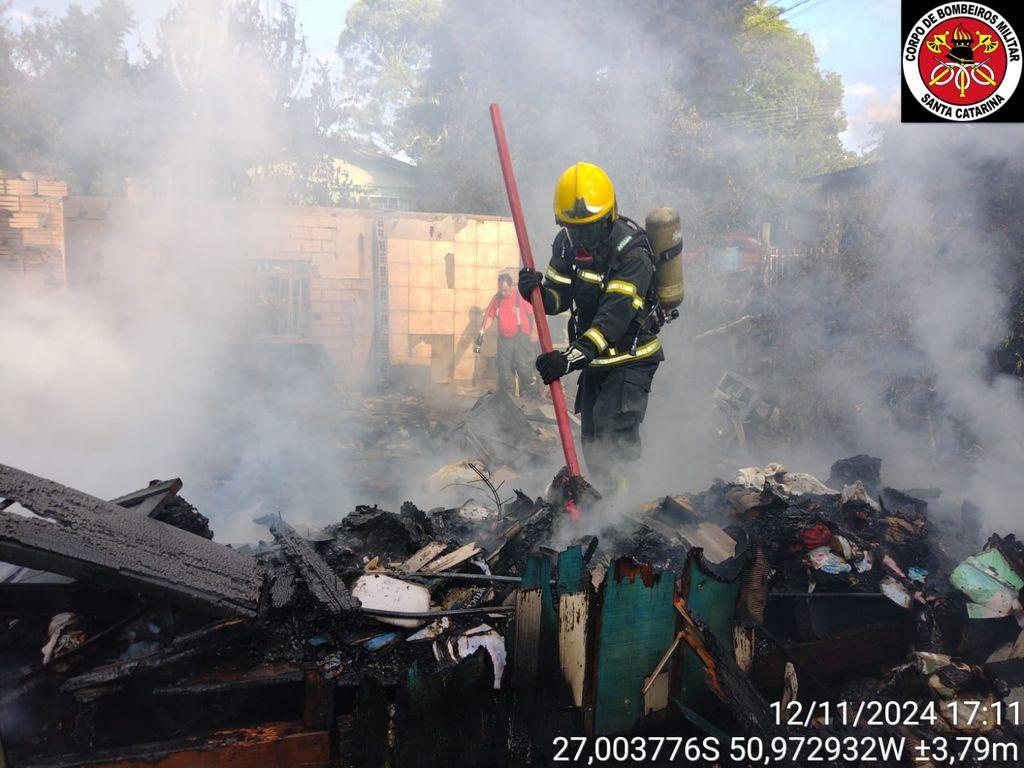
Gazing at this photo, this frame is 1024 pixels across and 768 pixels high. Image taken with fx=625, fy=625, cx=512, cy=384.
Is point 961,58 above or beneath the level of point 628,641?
above

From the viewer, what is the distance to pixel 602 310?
3.82 meters

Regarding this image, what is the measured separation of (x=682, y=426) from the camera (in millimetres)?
8672

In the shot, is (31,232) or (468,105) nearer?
(31,232)

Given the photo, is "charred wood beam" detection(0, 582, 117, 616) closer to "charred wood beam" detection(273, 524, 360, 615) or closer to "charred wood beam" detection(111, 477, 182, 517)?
"charred wood beam" detection(111, 477, 182, 517)

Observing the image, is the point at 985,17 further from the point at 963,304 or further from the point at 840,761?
the point at 840,761

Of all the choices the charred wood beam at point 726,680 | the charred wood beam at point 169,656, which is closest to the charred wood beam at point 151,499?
the charred wood beam at point 169,656

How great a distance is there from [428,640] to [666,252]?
2.84 m

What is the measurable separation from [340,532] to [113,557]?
131 centimetres

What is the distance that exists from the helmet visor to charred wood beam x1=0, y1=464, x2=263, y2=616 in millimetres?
2657

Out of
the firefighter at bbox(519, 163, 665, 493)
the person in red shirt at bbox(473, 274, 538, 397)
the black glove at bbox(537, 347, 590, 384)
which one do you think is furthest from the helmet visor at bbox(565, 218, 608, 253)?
the person in red shirt at bbox(473, 274, 538, 397)

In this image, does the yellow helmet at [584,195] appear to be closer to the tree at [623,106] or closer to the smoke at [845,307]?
the smoke at [845,307]

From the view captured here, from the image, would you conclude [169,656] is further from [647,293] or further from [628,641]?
[647,293]

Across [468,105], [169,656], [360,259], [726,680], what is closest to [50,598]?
[169,656]

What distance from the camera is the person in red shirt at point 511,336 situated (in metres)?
10.6
